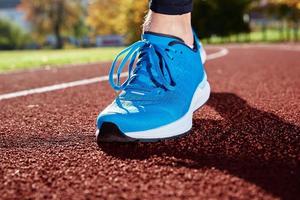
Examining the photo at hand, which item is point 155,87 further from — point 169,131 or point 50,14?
point 50,14

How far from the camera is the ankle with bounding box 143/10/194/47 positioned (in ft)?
5.95

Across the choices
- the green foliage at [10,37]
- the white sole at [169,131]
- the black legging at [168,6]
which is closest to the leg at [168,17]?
the black legging at [168,6]

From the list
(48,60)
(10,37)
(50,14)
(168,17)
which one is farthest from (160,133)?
(10,37)

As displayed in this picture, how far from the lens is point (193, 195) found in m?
1.06

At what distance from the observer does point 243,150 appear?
1453 mm

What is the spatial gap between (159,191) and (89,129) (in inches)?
34.4

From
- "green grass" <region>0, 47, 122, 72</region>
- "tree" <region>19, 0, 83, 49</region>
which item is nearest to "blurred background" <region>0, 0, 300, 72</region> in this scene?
"tree" <region>19, 0, 83, 49</region>

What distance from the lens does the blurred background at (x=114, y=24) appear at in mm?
27688

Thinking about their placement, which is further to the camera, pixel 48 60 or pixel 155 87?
pixel 48 60

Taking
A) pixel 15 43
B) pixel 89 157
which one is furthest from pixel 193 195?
pixel 15 43

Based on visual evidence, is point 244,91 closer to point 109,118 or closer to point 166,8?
point 166,8

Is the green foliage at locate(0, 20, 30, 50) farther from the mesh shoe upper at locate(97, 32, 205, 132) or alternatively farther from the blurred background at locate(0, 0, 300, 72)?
the mesh shoe upper at locate(97, 32, 205, 132)

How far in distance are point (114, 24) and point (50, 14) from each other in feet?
30.9

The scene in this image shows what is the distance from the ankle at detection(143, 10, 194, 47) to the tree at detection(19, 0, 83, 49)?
4950 centimetres
